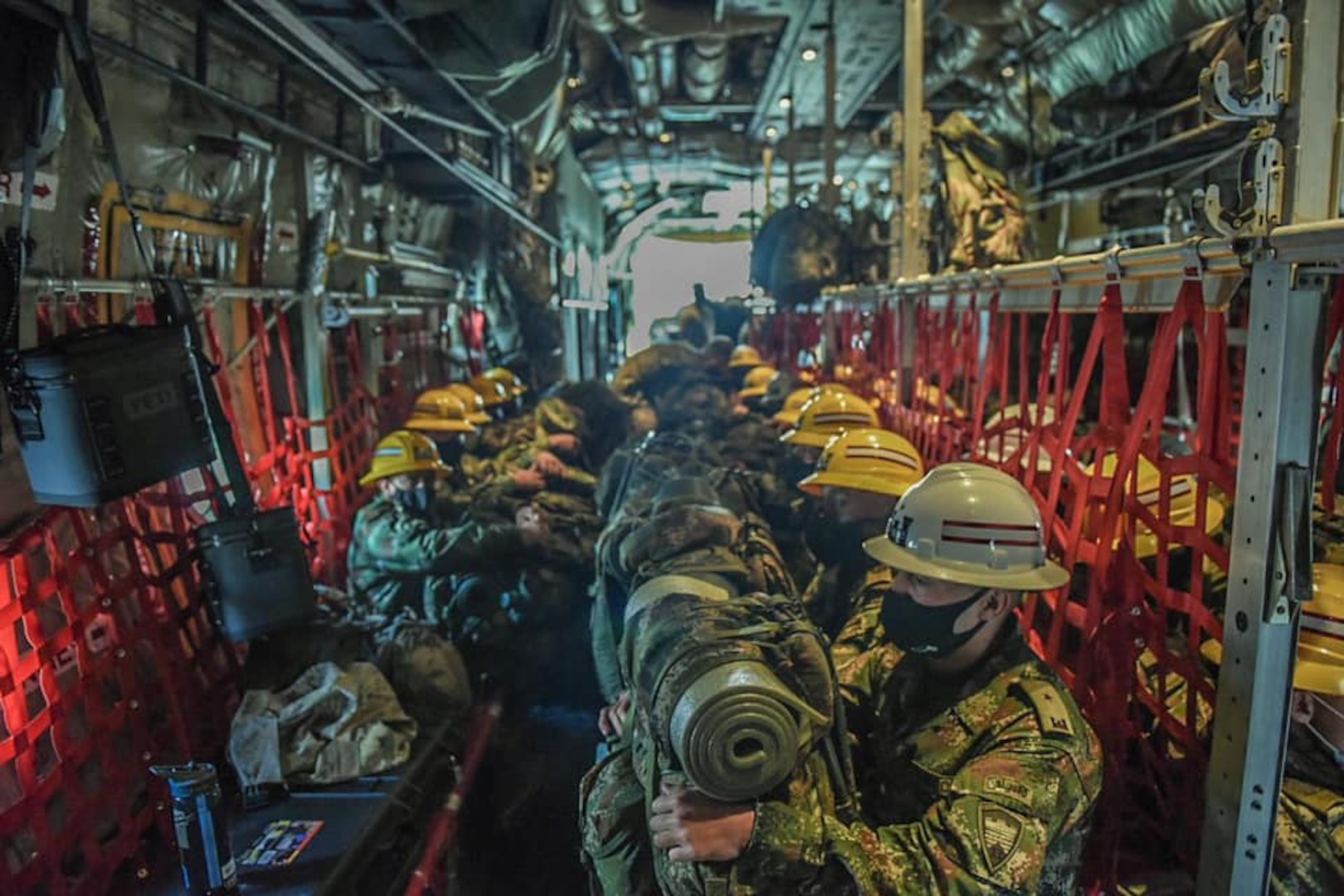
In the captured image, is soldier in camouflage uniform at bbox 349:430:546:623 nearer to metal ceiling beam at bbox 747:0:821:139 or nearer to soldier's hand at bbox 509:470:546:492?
soldier's hand at bbox 509:470:546:492

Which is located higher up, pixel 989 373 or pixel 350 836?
pixel 989 373

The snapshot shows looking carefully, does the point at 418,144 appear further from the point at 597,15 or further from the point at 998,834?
the point at 998,834

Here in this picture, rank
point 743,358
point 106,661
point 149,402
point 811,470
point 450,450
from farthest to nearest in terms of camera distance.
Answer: point 743,358 < point 450,450 < point 811,470 < point 106,661 < point 149,402

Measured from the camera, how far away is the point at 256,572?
343 cm

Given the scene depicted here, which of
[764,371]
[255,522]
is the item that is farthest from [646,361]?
[255,522]

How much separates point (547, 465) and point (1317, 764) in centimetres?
554

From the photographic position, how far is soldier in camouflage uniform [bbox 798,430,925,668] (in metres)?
3.51

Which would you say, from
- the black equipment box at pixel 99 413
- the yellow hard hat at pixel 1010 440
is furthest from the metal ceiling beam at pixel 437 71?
the yellow hard hat at pixel 1010 440

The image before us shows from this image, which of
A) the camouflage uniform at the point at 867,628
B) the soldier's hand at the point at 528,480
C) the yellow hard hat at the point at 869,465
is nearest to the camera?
the camouflage uniform at the point at 867,628

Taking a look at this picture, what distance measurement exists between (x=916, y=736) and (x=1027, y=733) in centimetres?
31

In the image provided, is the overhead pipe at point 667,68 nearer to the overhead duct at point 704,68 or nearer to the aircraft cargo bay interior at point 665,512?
the overhead duct at point 704,68

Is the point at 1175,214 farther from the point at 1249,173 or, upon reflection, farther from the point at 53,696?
the point at 53,696

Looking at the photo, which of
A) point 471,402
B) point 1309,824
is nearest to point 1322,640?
point 1309,824

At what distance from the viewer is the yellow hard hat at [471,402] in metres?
7.64
